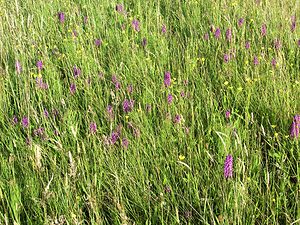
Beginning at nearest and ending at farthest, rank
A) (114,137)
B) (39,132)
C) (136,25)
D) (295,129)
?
(295,129), (114,137), (39,132), (136,25)

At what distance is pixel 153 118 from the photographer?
232cm

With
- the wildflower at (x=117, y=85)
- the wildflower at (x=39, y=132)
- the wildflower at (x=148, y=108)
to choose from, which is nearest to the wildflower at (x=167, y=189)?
the wildflower at (x=148, y=108)

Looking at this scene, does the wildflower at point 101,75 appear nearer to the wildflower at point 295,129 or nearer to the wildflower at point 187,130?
the wildflower at point 187,130

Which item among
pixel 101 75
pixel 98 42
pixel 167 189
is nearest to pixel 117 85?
pixel 101 75

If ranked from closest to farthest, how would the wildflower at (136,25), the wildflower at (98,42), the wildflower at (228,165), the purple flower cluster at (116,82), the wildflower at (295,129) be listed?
the wildflower at (228,165) < the wildflower at (295,129) < the purple flower cluster at (116,82) < the wildflower at (98,42) < the wildflower at (136,25)

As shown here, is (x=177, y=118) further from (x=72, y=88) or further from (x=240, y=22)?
(x=240, y=22)

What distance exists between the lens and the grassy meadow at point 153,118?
173cm

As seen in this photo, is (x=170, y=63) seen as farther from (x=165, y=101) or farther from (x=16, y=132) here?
(x=16, y=132)

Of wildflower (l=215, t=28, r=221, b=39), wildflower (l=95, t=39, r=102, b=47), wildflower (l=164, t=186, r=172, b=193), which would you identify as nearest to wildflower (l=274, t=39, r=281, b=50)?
wildflower (l=215, t=28, r=221, b=39)

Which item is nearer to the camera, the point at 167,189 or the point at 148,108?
the point at 167,189

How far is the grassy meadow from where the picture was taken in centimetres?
173

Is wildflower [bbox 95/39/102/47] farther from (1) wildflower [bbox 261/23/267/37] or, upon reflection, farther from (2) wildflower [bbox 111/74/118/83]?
(1) wildflower [bbox 261/23/267/37]

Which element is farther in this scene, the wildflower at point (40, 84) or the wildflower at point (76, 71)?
the wildflower at point (76, 71)

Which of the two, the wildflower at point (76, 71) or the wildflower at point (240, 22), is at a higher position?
the wildflower at point (240, 22)
